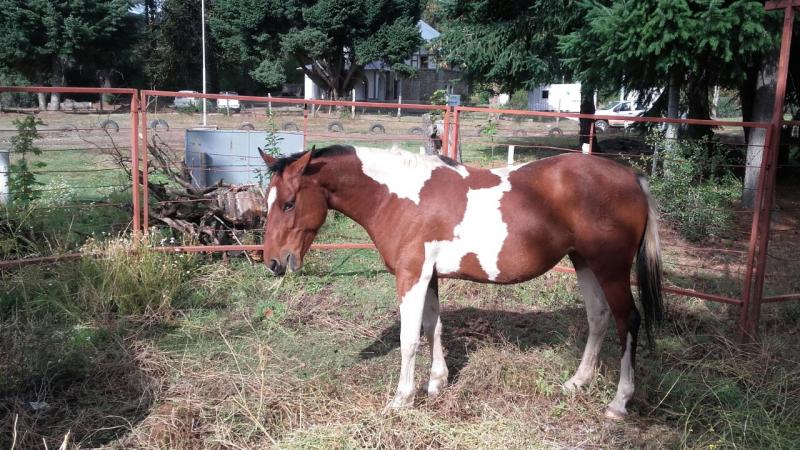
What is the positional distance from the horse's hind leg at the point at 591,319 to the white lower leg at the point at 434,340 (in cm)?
86

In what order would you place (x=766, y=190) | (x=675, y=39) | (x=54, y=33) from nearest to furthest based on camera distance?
(x=766, y=190) < (x=675, y=39) < (x=54, y=33)

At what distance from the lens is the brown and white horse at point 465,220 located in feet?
12.2

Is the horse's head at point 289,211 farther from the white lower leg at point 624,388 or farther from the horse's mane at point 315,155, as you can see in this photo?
the white lower leg at point 624,388

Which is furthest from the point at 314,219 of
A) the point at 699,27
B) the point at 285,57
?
the point at 285,57

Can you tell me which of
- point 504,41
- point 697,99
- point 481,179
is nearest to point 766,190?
point 481,179

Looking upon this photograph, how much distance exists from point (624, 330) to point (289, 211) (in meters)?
2.26

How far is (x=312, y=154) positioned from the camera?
374 cm

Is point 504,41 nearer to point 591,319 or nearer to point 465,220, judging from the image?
point 591,319

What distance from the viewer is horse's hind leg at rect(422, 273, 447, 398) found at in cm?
408

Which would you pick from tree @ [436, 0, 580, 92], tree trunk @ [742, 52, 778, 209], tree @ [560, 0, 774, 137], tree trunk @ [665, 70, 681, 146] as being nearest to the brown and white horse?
tree @ [560, 0, 774, 137]

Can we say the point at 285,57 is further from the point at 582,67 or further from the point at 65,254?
the point at 65,254

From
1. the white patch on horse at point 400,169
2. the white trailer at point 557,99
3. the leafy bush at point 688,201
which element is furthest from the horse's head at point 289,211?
the white trailer at point 557,99

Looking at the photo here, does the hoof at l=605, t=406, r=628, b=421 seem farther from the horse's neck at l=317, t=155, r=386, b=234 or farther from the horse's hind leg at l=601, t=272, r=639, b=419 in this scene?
the horse's neck at l=317, t=155, r=386, b=234

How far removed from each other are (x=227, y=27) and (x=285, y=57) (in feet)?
12.3
